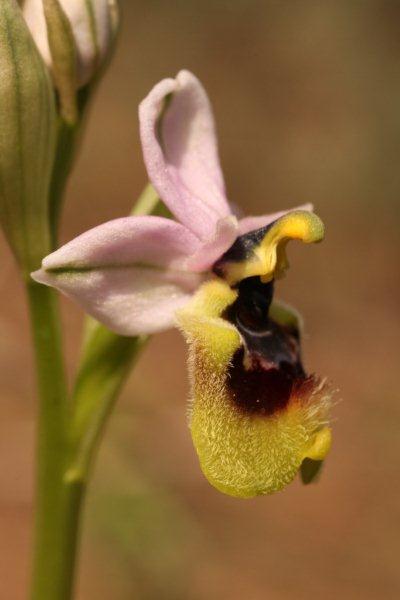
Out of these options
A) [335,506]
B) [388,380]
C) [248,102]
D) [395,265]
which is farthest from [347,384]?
[248,102]

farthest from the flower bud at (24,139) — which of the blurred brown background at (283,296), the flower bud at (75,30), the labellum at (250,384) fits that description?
the blurred brown background at (283,296)

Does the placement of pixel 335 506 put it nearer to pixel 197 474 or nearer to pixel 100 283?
pixel 197 474

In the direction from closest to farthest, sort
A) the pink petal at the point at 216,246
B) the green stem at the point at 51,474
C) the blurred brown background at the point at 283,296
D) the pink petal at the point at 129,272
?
the pink petal at the point at 129,272 → the pink petal at the point at 216,246 → the green stem at the point at 51,474 → the blurred brown background at the point at 283,296

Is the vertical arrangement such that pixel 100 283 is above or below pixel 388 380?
above

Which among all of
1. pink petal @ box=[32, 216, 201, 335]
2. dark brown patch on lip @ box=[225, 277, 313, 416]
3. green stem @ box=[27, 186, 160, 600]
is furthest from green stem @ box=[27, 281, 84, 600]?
dark brown patch on lip @ box=[225, 277, 313, 416]

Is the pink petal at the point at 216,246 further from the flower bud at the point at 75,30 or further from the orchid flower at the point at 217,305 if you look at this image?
the flower bud at the point at 75,30

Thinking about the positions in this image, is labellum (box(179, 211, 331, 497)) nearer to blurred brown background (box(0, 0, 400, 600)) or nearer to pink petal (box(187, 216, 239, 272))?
pink petal (box(187, 216, 239, 272))

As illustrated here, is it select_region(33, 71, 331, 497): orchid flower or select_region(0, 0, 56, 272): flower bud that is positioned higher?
select_region(0, 0, 56, 272): flower bud
